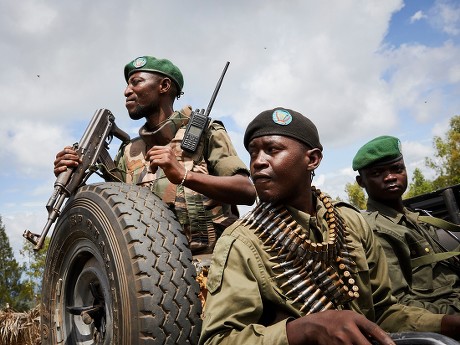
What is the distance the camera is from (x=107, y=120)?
13.9ft

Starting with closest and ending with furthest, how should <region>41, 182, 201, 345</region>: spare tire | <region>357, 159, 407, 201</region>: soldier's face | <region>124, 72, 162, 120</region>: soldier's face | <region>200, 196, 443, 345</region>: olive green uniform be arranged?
<region>200, 196, 443, 345</region>: olive green uniform < <region>41, 182, 201, 345</region>: spare tire < <region>124, 72, 162, 120</region>: soldier's face < <region>357, 159, 407, 201</region>: soldier's face

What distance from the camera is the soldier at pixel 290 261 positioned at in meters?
1.99

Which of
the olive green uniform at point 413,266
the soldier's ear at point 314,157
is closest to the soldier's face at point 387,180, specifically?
the olive green uniform at point 413,266

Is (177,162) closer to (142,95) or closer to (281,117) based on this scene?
(281,117)

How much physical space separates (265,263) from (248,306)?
292mm

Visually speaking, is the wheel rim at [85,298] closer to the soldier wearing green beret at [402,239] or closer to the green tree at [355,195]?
the soldier wearing green beret at [402,239]

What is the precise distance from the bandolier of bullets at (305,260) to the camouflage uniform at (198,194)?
1073 millimetres

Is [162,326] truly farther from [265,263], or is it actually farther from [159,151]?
[159,151]

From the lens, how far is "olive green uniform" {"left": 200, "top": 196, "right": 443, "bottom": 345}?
1.95 metres

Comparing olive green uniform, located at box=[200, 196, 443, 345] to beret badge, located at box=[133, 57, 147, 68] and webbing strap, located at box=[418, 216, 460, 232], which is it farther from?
beret badge, located at box=[133, 57, 147, 68]

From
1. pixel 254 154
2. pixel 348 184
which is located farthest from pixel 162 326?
pixel 348 184

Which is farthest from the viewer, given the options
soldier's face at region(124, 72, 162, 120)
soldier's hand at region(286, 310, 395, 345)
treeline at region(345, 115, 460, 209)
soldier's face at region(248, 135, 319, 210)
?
treeline at region(345, 115, 460, 209)

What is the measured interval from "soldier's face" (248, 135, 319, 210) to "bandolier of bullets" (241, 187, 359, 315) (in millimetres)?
81

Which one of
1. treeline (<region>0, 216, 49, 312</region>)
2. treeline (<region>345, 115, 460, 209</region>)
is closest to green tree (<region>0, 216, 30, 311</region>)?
treeline (<region>0, 216, 49, 312</region>)
